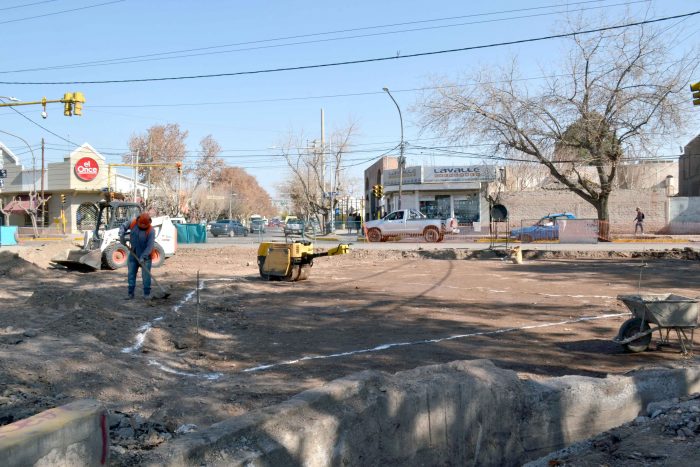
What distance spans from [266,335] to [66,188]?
167 ft

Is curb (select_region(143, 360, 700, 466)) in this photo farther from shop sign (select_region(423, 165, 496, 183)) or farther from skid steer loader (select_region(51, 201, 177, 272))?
shop sign (select_region(423, 165, 496, 183))

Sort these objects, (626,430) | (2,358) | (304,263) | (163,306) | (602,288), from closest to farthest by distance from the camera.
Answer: (626,430)
(2,358)
(163,306)
(602,288)
(304,263)

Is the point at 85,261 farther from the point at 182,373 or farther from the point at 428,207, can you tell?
the point at 428,207

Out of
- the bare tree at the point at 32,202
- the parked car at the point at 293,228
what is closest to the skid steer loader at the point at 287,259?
the parked car at the point at 293,228

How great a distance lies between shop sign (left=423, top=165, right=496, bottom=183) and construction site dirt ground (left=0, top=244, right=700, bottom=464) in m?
34.2

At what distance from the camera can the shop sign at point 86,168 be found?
55062 millimetres

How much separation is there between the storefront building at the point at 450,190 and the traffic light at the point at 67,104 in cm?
3413

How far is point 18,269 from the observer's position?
744 inches

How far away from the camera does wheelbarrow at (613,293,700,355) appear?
811cm

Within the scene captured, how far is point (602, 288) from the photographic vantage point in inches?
615

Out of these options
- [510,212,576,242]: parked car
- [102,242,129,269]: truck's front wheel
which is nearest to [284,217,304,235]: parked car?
[102,242,129,269]: truck's front wheel

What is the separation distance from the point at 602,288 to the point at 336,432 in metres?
12.9

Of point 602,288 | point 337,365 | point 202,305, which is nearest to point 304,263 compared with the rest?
point 202,305

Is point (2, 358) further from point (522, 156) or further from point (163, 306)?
point (522, 156)
